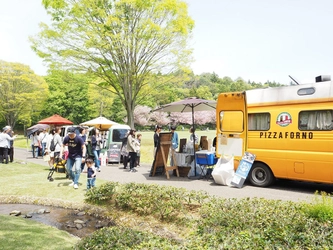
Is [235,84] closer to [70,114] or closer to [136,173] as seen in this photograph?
[70,114]

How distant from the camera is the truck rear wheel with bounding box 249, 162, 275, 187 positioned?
29.7 feet

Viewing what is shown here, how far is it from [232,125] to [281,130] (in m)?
1.58

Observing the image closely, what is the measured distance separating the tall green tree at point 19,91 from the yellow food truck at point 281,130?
134ft

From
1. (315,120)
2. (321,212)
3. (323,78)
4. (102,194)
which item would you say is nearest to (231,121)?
(315,120)

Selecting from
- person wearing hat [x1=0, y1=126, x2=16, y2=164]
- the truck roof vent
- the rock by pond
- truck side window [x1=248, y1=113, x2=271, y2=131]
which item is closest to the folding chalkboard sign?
truck side window [x1=248, y1=113, x2=271, y2=131]

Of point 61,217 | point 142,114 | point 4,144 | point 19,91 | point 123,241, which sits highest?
point 19,91

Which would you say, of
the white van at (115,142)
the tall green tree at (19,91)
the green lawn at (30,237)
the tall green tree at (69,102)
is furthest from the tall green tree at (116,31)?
the tall green tree at (69,102)

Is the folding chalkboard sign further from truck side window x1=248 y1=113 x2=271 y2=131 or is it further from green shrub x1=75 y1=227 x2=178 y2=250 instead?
green shrub x1=75 y1=227 x2=178 y2=250

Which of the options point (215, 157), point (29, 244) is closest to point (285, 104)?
point (215, 157)

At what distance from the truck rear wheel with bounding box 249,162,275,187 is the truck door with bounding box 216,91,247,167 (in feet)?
1.99

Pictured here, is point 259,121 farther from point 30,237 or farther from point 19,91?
point 19,91

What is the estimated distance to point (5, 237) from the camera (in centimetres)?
489

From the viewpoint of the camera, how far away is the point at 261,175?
934 centimetres

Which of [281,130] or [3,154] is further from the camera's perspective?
[3,154]
